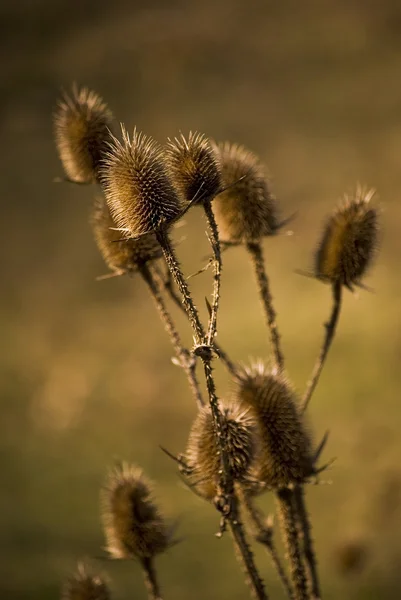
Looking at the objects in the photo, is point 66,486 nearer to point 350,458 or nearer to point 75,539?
point 75,539

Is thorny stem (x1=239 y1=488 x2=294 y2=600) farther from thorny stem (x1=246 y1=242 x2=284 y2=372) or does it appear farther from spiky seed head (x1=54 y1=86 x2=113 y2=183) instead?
spiky seed head (x1=54 y1=86 x2=113 y2=183)

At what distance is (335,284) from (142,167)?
1268 mm

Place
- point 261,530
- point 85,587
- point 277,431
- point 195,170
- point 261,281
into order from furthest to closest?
point 261,281 < point 85,587 < point 261,530 < point 277,431 < point 195,170

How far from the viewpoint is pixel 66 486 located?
603 cm

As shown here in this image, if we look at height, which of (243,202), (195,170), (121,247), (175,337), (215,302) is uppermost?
(243,202)

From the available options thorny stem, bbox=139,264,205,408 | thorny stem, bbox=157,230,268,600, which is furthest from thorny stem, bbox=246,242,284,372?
thorny stem, bbox=157,230,268,600

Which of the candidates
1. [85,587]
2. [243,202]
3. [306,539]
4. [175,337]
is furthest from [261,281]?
[85,587]

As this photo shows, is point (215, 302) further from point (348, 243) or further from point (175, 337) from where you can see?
point (348, 243)

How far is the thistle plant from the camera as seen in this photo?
1.99 meters

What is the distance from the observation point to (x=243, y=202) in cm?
278

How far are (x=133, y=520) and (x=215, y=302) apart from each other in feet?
→ 3.33

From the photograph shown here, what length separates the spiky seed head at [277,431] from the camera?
2.32 meters

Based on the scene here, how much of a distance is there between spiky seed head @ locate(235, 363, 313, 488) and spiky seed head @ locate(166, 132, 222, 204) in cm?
70

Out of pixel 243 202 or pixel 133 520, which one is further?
pixel 243 202
